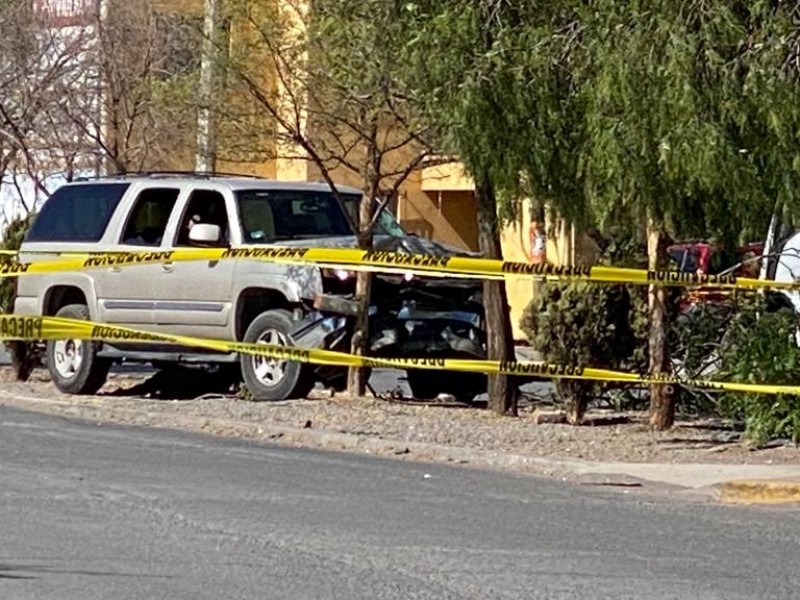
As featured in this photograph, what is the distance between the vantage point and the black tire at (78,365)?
1728 cm

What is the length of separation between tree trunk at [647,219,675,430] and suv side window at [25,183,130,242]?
5932 mm

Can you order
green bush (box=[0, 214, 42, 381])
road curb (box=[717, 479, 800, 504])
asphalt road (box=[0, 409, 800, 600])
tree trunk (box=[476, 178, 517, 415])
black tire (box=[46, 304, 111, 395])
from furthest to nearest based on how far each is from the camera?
green bush (box=[0, 214, 42, 381]) < black tire (box=[46, 304, 111, 395]) < tree trunk (box=[476, 178, 517, 415]) < road curb (box=[717, 479, 800, 504]) < asphalt road (box=[0, 409, 800, 600])

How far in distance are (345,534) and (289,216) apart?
7.33 meters

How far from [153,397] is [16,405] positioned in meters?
1.60

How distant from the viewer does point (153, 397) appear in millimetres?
17812

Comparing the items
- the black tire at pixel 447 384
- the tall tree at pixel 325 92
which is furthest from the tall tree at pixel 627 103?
the black tire at pixel 447 384

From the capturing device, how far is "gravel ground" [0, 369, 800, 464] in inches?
527

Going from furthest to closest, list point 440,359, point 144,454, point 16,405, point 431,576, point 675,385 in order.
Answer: point 16,405 → point 440,359 → point 675,385 → point 144,454 → point 431,576

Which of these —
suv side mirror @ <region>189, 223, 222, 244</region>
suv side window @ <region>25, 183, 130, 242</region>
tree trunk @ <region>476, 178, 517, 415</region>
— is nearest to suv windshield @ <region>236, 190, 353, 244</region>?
suv side mirror @ <region>189, 223, 222, 244</region>

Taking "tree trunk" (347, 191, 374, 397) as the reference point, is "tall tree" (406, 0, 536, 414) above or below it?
above

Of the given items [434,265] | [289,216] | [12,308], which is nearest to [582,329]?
[434,265]

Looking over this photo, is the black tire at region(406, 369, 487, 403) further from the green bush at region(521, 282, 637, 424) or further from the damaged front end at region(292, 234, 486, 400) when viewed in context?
the green bush at region(521, 282, 637, 424)

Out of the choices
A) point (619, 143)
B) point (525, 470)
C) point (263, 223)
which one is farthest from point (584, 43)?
point (263, 223)

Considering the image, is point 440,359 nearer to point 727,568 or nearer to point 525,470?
point 525,470
